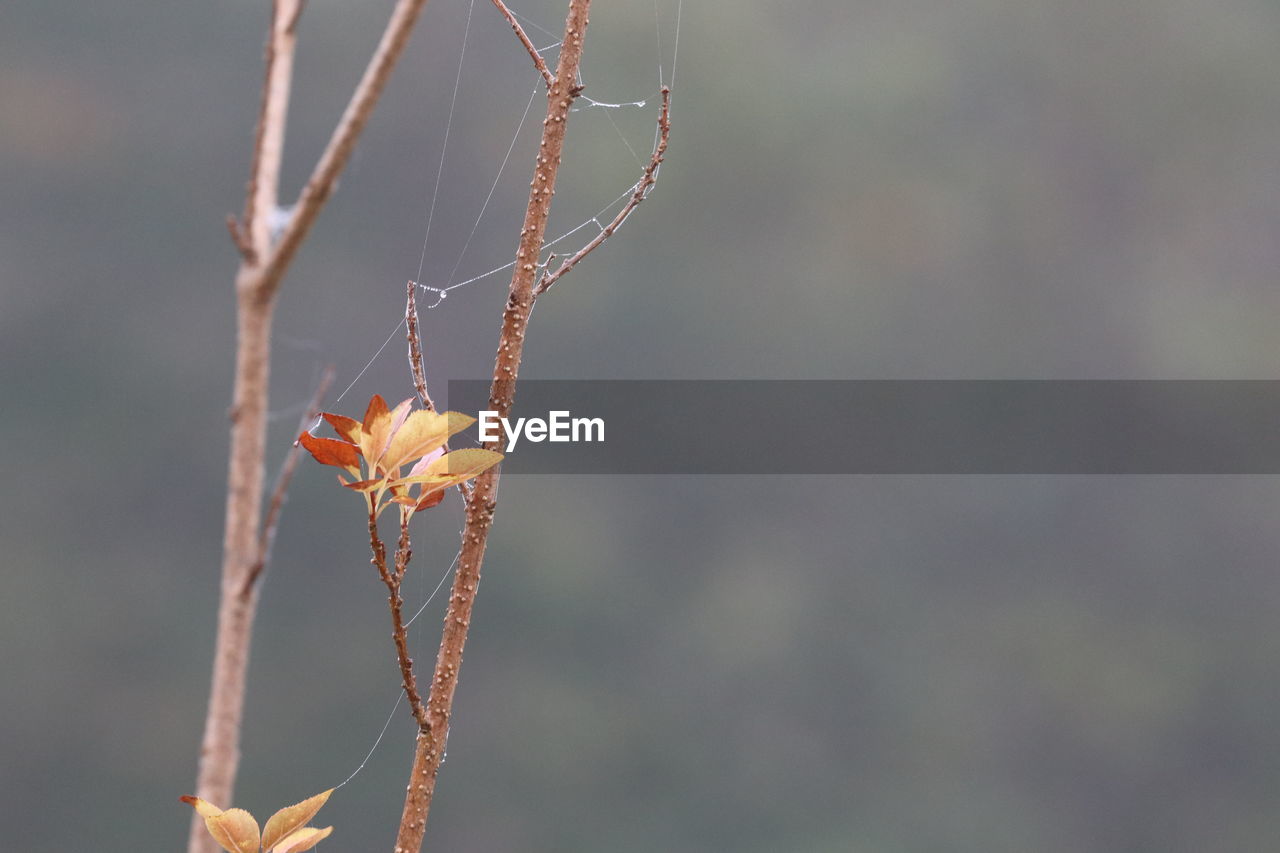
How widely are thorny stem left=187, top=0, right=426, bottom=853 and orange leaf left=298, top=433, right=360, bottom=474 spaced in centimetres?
11

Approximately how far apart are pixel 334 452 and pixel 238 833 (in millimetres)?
110

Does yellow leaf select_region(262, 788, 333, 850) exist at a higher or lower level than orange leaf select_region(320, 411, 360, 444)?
lower

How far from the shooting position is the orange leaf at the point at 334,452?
1.09 feet

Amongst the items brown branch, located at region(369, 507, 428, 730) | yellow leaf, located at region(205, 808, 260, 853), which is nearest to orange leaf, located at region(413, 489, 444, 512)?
brown branch, located at region(369, 507, 428, 730)

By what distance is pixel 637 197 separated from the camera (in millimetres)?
441

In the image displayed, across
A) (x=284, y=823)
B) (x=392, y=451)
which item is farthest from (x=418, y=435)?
(x=284, y=823)

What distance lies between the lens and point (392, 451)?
350 mm

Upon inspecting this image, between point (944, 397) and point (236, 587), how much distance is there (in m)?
2.38

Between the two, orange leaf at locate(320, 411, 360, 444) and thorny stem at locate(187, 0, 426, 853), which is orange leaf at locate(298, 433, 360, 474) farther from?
thorny stem at locate(187, 0, 426, 853)

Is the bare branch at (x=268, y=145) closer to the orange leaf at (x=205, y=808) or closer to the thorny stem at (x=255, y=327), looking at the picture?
the thorny stem at (x=255, y=327)

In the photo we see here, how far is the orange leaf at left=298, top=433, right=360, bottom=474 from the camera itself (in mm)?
333

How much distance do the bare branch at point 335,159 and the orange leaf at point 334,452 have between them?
111 mm

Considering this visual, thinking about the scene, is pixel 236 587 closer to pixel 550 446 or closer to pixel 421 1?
pixel 421 1

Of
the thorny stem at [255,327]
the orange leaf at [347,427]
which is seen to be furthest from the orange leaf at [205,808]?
the orange leaf at [347,427]
